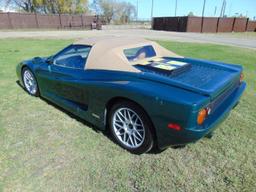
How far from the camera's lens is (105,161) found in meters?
2.64

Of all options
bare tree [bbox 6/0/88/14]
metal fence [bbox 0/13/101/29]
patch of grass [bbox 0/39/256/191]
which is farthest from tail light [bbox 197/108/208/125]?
bare tree [bbox 6/0/88/14]

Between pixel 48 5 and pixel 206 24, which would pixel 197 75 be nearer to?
pixel 206 24

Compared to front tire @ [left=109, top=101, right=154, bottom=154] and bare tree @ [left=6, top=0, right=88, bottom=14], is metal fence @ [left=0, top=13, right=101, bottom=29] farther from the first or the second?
front tire @ [left=109, top=101, right=154, bottom=154]

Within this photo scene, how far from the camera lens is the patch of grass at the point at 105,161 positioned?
2.30m

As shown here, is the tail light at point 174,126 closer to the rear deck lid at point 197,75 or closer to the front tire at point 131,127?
the front tire at point 131,127

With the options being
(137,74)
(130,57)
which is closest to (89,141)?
(137,74)

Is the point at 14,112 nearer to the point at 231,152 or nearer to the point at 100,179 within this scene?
the point at 100,179

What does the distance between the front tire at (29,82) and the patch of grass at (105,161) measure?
0.93m

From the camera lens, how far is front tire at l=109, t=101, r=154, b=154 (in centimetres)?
254

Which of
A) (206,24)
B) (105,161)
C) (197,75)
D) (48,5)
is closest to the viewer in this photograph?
(105,161)

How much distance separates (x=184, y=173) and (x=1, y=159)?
87.7 inches

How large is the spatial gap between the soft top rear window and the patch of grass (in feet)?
4.20

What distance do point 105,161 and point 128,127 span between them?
0.51m

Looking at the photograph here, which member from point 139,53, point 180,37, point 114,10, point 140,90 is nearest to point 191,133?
point 140,90
